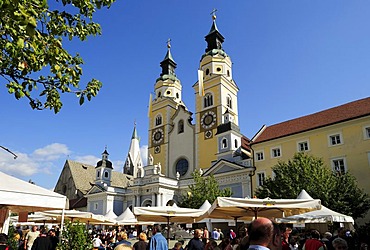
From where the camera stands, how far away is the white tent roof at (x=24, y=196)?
6.61 meters

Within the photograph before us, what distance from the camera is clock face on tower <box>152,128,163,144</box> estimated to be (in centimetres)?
4681

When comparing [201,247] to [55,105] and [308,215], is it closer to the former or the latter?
[55,105]

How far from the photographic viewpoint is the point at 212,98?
42.4 metres

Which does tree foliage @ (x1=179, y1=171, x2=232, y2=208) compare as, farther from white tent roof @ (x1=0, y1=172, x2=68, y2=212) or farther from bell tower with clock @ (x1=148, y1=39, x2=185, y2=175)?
white tent roof @ (x1=0, y1=172, x2=68, y2=212)

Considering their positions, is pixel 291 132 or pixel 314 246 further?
pixel 291 132

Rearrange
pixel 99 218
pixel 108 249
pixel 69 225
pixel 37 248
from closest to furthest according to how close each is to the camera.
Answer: pixel 37 248
pixel 69 225
pixel 108 249
pixel 99 218

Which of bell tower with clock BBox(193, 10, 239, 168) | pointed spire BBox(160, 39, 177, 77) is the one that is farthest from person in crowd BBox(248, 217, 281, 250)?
pointed spire BBox(160, 39, 177, 77)

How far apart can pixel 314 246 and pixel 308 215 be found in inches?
232

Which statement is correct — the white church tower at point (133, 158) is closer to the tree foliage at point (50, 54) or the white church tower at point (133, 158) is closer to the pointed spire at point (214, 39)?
the pointed spire at point (214, 39)

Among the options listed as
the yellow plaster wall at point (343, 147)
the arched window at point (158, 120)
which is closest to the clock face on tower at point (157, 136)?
the arched window at point (158, 120)

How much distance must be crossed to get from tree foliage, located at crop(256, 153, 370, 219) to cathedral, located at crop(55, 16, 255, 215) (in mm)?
7950

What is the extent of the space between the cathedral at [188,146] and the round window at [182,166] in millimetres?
141

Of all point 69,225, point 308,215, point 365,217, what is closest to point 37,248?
point 69,225

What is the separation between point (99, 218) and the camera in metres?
17.4
